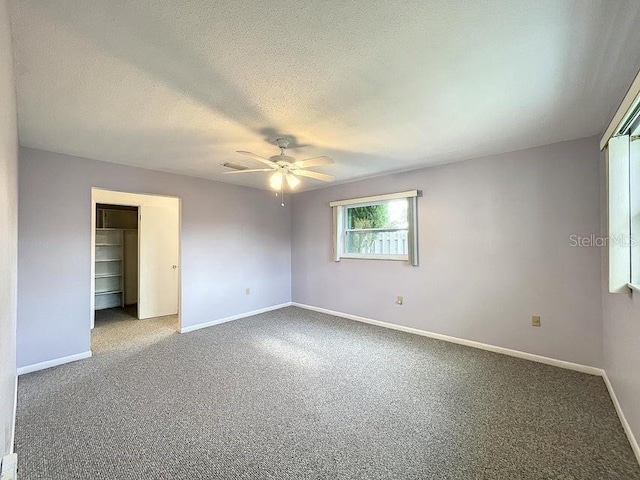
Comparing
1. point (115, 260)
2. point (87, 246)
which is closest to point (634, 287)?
point (87, 246)

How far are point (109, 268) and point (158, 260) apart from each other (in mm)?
1390

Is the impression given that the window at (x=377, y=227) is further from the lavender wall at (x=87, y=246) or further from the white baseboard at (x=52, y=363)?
the white baseboard at (x=52, y=363)

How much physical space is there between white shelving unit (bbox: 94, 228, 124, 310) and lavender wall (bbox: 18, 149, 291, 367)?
2515 millimetres

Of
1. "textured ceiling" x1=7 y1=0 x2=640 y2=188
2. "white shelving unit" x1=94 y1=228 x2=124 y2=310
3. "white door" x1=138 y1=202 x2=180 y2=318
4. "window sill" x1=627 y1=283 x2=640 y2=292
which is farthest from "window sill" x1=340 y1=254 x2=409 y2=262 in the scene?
"white shelving unit" x1=94 y1=228 x2=124 y2=310

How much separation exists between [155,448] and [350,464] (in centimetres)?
118

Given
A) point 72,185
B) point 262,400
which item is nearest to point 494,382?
point 262,400

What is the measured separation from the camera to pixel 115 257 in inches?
219

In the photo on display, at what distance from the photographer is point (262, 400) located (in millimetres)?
2242

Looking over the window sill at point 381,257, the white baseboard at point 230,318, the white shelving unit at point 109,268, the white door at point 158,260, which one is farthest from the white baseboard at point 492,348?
the white shelving unit at point 109,268

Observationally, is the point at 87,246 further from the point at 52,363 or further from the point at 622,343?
the point at 622,343

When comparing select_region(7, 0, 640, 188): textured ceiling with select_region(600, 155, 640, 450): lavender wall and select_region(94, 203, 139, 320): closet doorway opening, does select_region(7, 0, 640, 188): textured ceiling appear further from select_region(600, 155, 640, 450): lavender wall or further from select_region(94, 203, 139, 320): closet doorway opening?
select_region(94, 203, 139, 320): closet doorway opening

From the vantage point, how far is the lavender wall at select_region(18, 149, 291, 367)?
2.84m

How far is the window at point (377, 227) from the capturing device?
389 centimetres

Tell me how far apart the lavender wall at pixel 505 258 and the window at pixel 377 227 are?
0.12 metres
